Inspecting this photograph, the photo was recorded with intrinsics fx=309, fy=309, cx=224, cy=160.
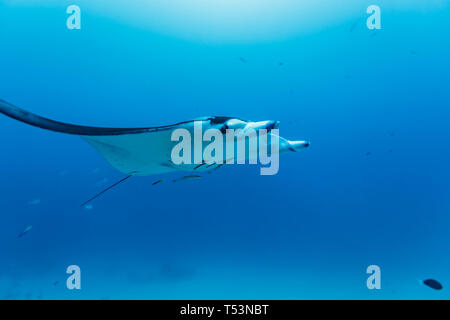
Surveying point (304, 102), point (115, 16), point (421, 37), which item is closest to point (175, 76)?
point (115, 16)

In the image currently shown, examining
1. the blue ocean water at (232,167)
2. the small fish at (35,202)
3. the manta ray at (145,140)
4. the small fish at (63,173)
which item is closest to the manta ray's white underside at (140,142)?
the manta ray at (145,140)

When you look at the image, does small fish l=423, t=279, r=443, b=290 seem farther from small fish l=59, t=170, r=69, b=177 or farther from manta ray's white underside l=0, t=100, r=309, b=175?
small fish l=59, t=170, r=69, b=177

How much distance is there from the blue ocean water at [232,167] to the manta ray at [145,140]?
289 inches

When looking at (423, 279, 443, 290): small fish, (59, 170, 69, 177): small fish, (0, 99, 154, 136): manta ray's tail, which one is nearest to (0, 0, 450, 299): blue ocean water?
(59, 170, 69, 177): small fish

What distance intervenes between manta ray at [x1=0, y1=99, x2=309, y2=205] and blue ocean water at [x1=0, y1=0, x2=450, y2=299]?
7345 millimetres

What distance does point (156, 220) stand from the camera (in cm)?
1361

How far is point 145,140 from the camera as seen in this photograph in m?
1.86

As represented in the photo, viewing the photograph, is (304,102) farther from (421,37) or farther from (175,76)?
(175,76)

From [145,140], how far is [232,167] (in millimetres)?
10845

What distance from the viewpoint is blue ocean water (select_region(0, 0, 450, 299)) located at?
1023cm

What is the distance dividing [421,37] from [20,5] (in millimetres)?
13622

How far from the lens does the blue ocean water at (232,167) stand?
10.2 m
